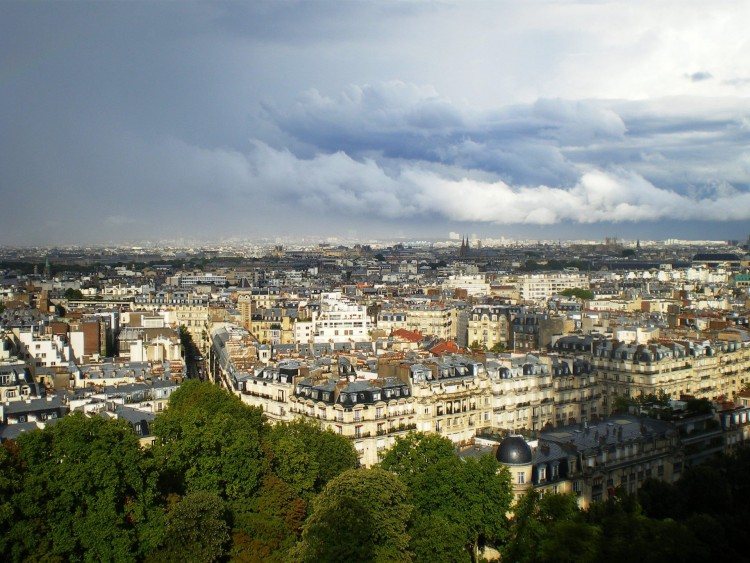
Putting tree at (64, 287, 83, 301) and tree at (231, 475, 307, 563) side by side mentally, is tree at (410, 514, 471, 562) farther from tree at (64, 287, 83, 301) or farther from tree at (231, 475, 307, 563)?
tree at (64, 287, 83, 301)

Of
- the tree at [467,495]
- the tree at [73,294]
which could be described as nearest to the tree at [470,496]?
the tree at [467,495]

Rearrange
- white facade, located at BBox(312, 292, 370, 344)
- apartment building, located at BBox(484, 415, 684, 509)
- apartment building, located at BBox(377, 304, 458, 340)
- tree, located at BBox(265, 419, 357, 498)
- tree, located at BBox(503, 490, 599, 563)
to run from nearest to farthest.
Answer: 1. tree, located at BBox(503, 490, 599, 563)
2. apartment building, located at BBox(484, 415, 684, 509)
3. tree, located at BBox(265, 419, 357, 498)
4. white facade, located at BBox(312, 292, 370, 344)
5. apartment building, located at BBox(377, 304, 458, 340)

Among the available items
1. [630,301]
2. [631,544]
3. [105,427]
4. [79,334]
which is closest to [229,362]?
[79,334]

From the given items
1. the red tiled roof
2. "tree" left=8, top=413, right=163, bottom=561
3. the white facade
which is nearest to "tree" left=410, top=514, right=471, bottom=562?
"tree" left=8, top=413, right=163, bottom=561

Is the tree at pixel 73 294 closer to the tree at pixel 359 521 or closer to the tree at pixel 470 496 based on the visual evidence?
the tree at pixel 470 496

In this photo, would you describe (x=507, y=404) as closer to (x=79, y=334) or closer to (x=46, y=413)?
(x=46, y=413)
